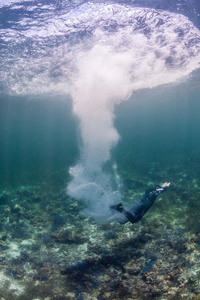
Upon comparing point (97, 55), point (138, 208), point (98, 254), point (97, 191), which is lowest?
point (97, 191)

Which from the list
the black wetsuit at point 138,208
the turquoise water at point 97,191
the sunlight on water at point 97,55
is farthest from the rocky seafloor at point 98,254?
the sunlight on water at point 97,55

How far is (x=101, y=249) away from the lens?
7008mm

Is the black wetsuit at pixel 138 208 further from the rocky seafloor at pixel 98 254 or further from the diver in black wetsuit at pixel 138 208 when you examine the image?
the rocky seafloor at pixel 98 254

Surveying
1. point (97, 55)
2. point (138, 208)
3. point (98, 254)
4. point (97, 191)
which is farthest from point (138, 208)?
point (97, 55)

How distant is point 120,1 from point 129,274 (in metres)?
10.9

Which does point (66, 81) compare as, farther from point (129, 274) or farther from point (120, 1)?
point (129, 274)

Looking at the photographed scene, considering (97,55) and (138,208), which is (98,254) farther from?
(97,55)

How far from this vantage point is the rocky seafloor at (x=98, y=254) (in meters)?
5.23

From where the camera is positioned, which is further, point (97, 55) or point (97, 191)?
point (97, 55)

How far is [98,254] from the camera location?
6.76 m

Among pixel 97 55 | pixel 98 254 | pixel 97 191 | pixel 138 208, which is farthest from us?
pixel 97 55

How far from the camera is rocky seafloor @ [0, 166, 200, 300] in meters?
5.23

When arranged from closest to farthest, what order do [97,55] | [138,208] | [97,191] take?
1. [138,208]
2. [97,191]
3. [97,55]

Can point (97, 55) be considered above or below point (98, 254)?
above
